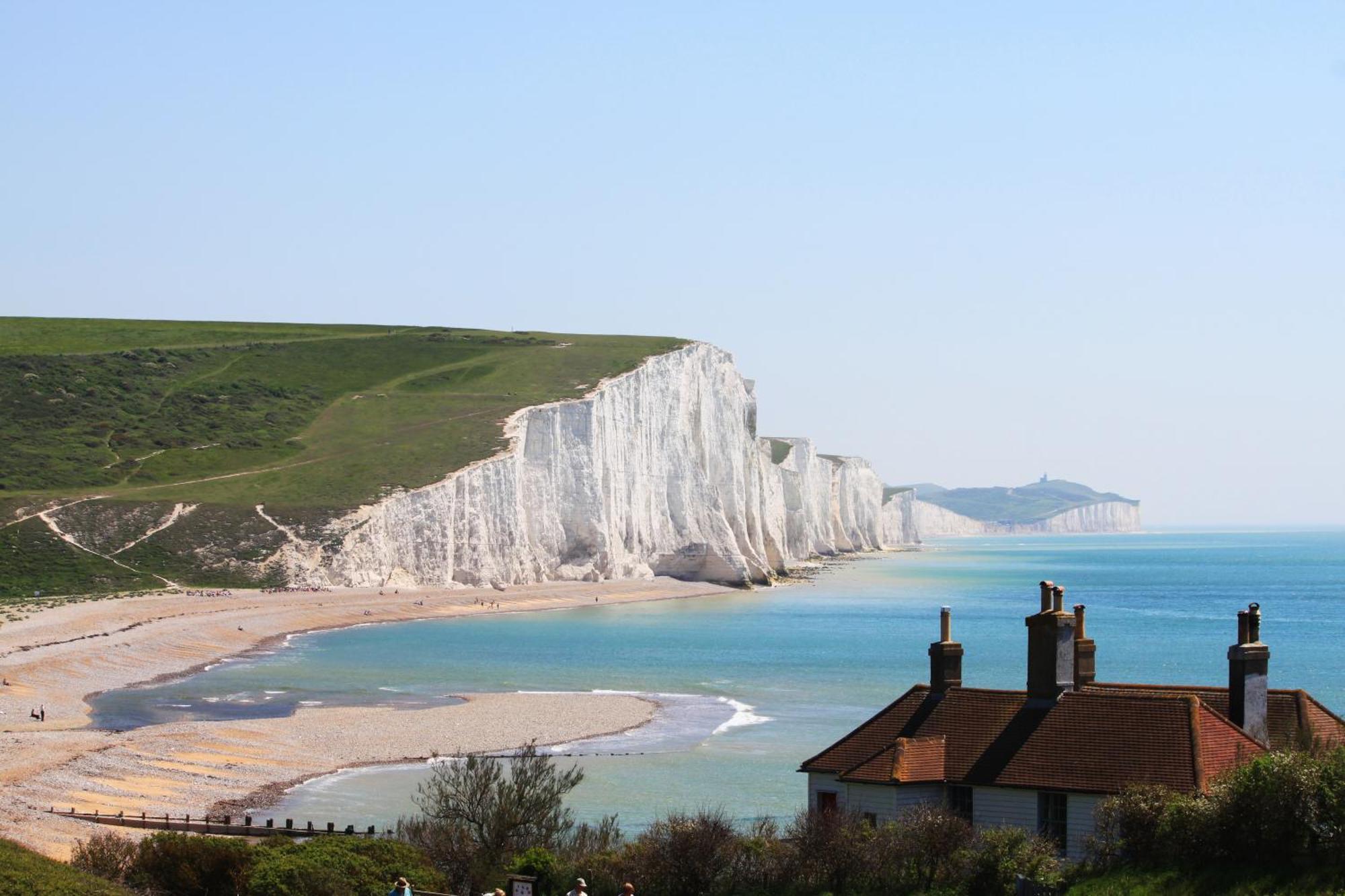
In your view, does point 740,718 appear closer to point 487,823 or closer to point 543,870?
point 487,823

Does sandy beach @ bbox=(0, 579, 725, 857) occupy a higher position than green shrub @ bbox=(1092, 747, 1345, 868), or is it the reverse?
green shrub @ bbox=(1092, 747, 1345, 868)

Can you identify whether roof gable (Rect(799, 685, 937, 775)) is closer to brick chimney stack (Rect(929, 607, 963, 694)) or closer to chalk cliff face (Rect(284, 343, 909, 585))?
brick chimney stack (Rect(929, 607, 963, 694))

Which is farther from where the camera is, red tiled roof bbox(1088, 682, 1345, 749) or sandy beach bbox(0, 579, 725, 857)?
sandy beach bbox(0, 579, 725, 857)

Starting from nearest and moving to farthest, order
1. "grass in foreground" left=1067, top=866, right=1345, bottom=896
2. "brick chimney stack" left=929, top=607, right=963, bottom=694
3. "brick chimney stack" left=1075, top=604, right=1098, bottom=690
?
"grass in foreground" left=1067, top=866, right=1345, bottom=896 → "brick chimney stack" left=1075, top=604, right=1098, bottom=690 → "brick chimney stack" left=929, top=607, right=963, bottom=694

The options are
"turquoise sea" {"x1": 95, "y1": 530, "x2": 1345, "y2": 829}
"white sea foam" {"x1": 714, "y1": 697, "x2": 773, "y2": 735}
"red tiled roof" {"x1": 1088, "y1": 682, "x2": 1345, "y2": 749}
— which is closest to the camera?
"red tiled roof" {"x1": 1088, "y1": 682, "x2": 1345, "y2": 749}

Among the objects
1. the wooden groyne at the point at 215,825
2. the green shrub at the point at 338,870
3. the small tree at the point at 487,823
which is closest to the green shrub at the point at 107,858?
the green shrub at the point at 338,870

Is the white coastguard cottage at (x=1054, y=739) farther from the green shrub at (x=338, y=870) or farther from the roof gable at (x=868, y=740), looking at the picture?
the green shrub at (x=338, y=870)

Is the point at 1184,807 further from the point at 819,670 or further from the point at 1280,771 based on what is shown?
the point at 819,670

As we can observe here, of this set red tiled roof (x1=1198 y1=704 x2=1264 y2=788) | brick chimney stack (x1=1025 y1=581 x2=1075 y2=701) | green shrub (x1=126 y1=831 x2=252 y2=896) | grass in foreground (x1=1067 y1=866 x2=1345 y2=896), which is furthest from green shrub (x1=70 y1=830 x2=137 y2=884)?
red tiled roof (x1=1198 y1=704 x2=1264 y2=788)
